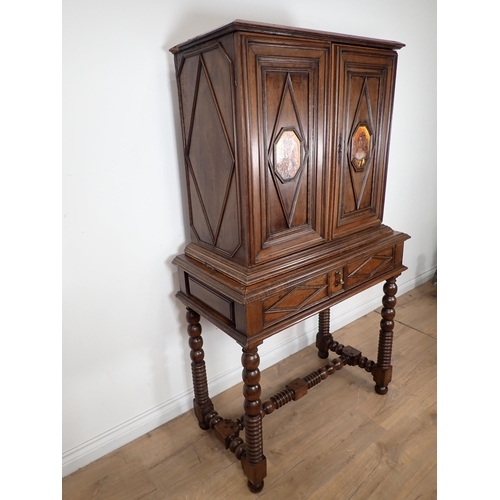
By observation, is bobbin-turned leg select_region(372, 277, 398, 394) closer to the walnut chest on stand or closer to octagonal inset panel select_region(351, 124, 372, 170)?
the walnut chest on stand

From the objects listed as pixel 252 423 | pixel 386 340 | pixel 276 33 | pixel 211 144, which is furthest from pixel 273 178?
pixel 386 340

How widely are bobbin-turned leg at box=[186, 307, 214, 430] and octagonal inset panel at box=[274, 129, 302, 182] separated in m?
0.79

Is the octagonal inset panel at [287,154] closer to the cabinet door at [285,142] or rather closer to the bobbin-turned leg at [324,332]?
the cabinet door at [285,142]

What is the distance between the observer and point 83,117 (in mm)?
1453

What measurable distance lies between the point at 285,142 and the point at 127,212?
2.43 ft

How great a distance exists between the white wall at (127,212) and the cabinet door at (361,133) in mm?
575

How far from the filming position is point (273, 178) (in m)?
1.40

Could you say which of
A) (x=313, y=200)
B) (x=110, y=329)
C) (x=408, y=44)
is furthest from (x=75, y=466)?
(x=408, y=44)

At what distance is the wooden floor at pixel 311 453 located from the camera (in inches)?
65.8

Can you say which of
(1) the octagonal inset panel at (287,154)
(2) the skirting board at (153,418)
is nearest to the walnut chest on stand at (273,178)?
(1) the octagonal inset panel at (287,154)

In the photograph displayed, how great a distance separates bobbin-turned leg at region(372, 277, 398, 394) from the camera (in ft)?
6.59

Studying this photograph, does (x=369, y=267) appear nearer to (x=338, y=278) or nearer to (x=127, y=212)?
(x=338, y=278)

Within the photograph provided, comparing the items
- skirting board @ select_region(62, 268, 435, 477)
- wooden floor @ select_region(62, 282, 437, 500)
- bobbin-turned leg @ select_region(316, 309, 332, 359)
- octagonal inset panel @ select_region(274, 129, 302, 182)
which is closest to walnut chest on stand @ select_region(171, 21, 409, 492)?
octagonal inset panel @ select_region(274, 129, 302, 182)
